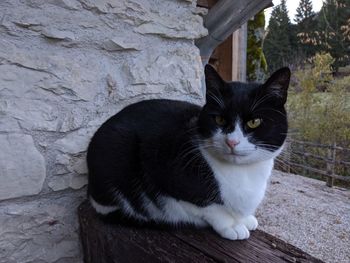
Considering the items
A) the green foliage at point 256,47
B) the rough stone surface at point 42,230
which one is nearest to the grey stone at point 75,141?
the rough stone surface at point 42,230

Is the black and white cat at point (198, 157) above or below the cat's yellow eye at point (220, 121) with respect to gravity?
below

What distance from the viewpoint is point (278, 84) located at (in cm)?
79

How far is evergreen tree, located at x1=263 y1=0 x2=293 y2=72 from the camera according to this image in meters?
10.9

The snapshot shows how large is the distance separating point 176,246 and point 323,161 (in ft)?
14.1

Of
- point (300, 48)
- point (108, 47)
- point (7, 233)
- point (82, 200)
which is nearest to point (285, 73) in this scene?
point (108, 47)

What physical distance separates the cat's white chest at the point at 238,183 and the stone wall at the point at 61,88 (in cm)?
42

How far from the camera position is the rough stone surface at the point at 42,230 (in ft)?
3.21

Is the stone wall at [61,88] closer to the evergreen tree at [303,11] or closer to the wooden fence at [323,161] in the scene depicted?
the wooden fence at [323,161]

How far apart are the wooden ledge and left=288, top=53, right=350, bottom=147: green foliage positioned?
3.96 metres

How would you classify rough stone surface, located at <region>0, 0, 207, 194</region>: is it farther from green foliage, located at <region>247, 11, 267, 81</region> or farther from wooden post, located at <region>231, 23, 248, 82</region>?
green foliage, located at <region>247, 11, 267, 81</region>

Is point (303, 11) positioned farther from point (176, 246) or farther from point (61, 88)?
point (176, 246)

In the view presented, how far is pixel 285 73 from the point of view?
78 cm

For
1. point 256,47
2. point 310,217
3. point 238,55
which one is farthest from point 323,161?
point 238,55

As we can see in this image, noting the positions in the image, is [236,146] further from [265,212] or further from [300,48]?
[300,48]
